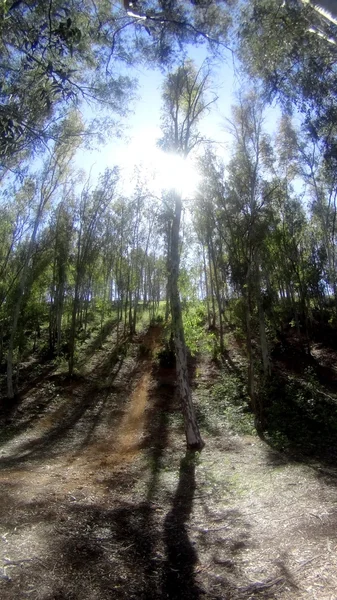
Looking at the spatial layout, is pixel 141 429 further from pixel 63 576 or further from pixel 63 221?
pixel 63 221

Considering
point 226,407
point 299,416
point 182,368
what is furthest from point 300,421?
point 182,368

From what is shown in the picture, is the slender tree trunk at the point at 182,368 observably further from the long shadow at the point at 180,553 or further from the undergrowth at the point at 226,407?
the undergrowth at the point at 226,407

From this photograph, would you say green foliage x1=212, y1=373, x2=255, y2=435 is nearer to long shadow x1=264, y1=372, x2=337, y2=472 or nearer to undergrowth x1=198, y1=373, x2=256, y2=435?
undergrowth x1=198, y1=373, x2=256, y2=435

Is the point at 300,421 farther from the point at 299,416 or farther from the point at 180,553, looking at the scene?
the point at 180,553

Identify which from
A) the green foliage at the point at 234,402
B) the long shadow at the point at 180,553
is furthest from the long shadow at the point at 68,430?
the long shadow at the point at 180,553

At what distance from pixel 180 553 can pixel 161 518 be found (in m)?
1.40

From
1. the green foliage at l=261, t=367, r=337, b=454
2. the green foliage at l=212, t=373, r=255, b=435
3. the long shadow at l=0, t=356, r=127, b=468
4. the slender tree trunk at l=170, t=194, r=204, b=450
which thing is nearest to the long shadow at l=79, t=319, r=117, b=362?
the long shadow at l=0, t=356, r=127, b=468

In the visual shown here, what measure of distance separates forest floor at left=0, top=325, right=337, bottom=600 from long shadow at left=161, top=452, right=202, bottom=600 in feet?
0.06

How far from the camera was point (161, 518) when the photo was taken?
687cm

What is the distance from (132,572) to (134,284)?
25.7 meters

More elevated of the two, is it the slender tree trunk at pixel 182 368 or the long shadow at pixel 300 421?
the slender tree trunk at pixel 182 368

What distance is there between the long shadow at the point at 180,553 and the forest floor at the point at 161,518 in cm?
2

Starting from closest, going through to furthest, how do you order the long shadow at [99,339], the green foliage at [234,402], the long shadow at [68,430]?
the long shadow at [68,430]
the green foliage at [234,402]
the long shadow at [99,339]

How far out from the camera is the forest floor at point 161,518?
4.54 m
